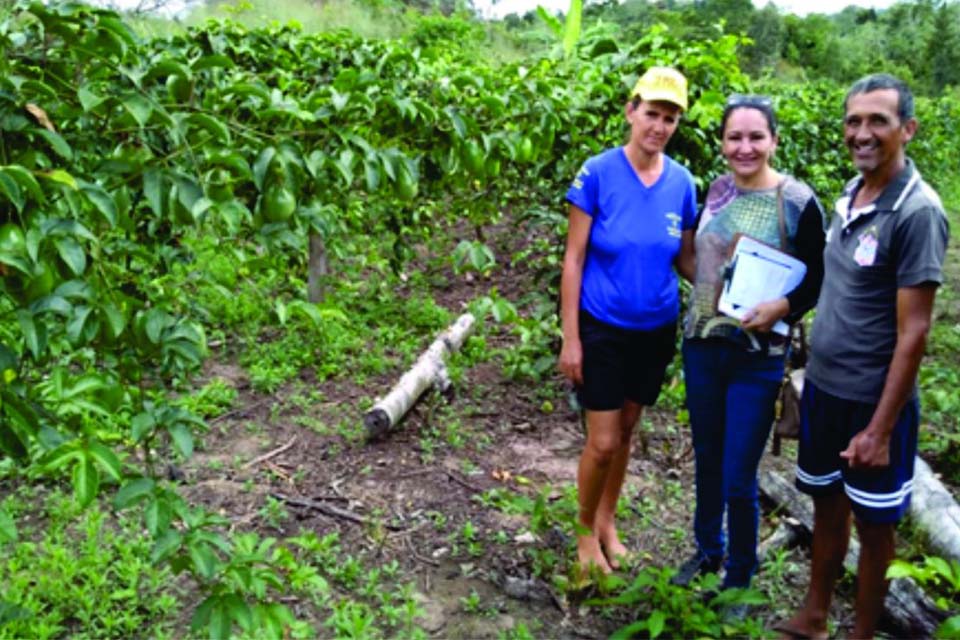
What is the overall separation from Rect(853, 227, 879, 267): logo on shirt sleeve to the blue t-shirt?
0.61m

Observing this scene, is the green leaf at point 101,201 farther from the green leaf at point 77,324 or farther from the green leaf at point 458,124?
the green leaf at point 458,124

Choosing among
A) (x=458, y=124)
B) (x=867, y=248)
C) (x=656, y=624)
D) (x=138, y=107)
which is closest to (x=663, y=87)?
(x=867, y=248)

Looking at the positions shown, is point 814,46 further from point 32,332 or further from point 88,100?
point 32,332

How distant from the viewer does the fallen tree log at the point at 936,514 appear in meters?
3.34

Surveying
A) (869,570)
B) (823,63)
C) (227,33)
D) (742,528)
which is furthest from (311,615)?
(823,63)

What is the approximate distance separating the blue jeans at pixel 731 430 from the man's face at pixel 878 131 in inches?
26.1

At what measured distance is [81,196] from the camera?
4.74 ft

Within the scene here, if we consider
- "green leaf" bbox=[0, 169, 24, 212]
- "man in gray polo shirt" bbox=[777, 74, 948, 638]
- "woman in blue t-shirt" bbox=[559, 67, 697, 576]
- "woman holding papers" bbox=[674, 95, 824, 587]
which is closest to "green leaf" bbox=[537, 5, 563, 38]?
"woman in blue t-shirt" bbox=[559, 67, 697, 576]

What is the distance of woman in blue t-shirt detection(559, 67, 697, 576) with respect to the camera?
9.34 ft

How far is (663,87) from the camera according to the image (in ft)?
9.19

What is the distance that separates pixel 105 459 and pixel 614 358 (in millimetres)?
1832

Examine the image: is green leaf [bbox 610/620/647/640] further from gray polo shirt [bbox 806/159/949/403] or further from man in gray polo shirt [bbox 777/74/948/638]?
gray polo shirt [bbox 806/159/949/403]

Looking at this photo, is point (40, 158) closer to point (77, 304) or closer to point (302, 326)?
point (77, 304)

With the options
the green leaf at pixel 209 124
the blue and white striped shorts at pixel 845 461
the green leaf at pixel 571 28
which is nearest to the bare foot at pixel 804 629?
the blue and white striped shorts at pixel 845 461
